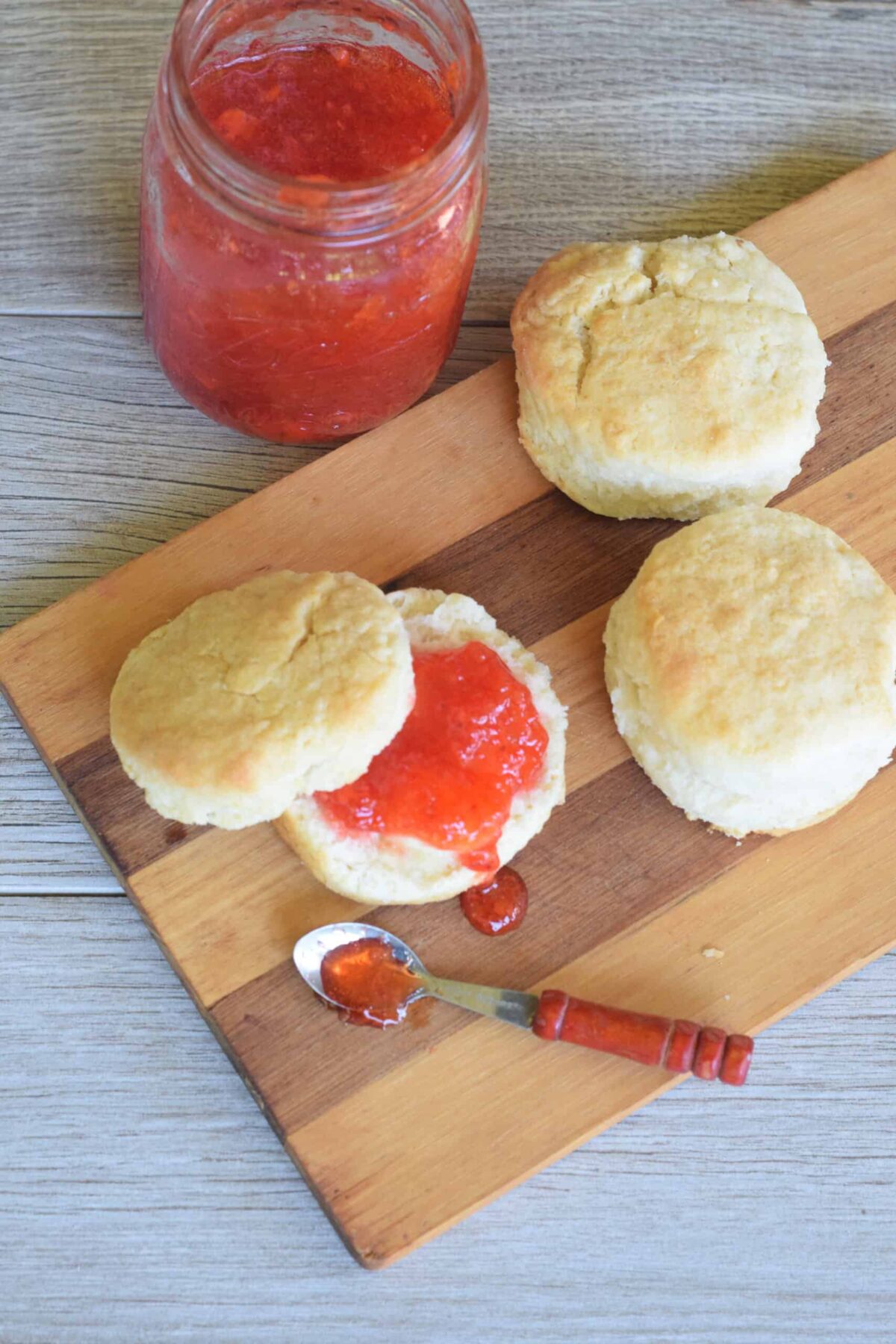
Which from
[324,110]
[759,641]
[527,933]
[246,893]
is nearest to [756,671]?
[759,641]

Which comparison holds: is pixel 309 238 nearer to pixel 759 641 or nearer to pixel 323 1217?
pixel 759 641

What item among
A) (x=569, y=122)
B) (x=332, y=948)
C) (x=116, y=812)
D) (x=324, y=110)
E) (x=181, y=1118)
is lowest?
(x=181, y=1118)

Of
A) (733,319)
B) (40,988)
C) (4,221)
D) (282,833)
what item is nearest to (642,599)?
(733,319)

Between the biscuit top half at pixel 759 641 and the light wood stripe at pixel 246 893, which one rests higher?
the biscuit top half at pixel 759 641

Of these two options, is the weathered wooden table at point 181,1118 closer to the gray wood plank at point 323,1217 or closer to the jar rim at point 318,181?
the gray wood plank at point 323,1217

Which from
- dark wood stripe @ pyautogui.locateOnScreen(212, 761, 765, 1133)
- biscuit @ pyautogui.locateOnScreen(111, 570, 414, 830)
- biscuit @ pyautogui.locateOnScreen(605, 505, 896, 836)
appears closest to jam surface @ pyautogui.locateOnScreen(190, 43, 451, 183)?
biscuit @ pyautogui.locateOnScreen(111, 570, 414, 830)

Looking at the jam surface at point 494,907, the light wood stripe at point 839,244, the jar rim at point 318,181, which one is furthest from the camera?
the light wood stripe at point 839,244

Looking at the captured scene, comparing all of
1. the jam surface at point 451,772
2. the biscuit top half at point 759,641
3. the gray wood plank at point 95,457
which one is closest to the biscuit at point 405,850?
the jam surface at point 451,772

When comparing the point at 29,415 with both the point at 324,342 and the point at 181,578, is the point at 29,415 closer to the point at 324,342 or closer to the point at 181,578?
the point at 181,578
